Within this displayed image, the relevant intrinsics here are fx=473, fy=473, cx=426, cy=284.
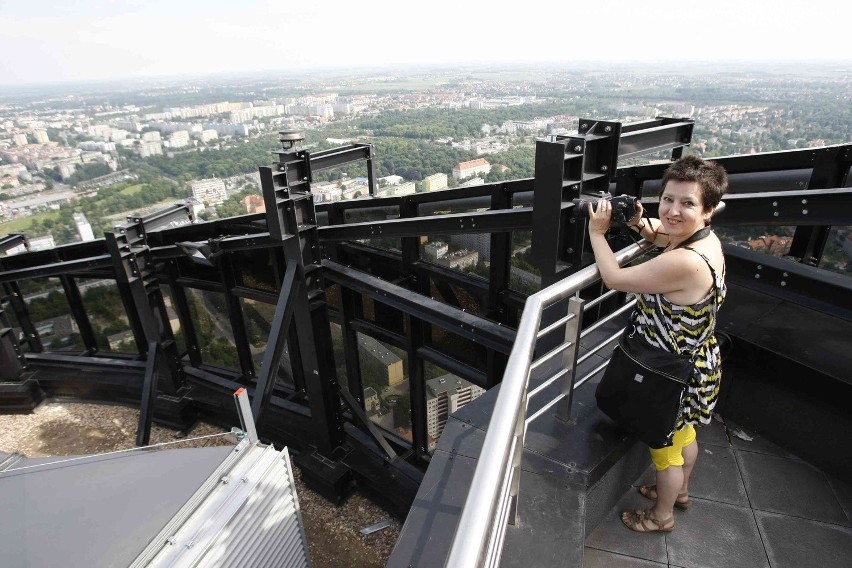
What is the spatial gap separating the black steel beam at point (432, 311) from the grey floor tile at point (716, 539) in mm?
2060

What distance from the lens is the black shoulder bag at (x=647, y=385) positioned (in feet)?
7.47

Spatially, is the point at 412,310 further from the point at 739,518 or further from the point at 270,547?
the point at 739,518

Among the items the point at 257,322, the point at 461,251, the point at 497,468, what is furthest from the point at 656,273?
the point at 257,322

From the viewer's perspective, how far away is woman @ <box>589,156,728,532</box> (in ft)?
6.95

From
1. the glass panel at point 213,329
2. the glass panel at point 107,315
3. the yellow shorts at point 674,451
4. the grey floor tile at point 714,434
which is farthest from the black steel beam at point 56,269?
the grey floor tile at point 714,434

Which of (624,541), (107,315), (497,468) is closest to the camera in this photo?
(497,468)

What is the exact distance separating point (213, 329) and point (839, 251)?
9649mm

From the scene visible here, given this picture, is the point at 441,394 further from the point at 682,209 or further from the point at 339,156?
the point at 682,209

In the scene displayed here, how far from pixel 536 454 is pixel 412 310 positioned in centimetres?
279

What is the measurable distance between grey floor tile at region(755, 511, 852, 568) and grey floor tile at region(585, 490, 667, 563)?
57 cm

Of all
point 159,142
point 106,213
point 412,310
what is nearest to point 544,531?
point 412,310

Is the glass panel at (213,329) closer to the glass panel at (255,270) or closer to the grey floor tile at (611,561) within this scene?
the glass panel at (255,270)

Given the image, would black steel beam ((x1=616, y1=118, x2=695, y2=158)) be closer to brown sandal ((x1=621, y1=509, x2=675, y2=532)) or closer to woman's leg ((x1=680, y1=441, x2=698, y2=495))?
woman's leg ((x1=680, y1=441, x2=698, y2=495))

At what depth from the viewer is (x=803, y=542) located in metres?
2.61
